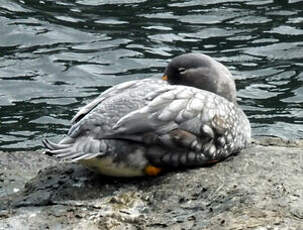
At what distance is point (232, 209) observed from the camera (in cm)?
443

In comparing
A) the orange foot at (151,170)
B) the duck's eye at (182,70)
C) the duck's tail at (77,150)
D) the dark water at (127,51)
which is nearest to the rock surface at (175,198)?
the orange foot at (151,170)

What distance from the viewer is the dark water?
860cm

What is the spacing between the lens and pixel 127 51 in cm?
999

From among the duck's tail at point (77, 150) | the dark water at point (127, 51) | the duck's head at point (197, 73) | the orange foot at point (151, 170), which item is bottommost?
the dark water at point (127, 51)

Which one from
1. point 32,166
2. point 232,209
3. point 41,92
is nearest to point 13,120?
point 41,92

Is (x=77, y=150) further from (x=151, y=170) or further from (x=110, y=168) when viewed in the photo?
(x=151, y=170)

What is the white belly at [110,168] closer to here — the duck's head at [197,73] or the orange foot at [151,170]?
the orange foot at [151,170]

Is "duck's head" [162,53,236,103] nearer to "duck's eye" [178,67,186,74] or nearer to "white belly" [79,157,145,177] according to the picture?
"duck's eye" [178,67,186,74]

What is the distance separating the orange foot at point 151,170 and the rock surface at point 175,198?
0.03 metres

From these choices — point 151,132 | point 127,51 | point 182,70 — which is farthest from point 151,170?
point 127,51

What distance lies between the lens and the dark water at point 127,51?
860 cm

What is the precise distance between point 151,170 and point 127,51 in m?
4.92

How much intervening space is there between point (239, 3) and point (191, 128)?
6.55 m

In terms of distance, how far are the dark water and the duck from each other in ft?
8.67
